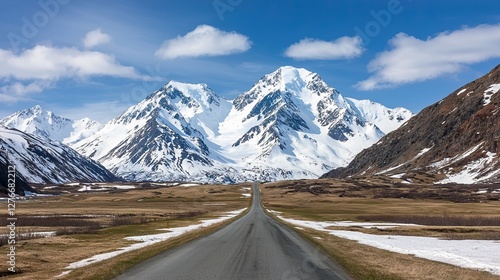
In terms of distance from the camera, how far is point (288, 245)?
3562cm

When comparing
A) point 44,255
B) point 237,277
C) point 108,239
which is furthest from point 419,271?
point 108,239

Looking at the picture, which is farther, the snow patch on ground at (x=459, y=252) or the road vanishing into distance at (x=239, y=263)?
the snow patch on ground at (x=459, y=252)

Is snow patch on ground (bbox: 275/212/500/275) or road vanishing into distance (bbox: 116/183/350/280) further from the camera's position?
snow patch on ground (bbox: 275/212/500/275)

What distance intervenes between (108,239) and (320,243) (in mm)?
19396

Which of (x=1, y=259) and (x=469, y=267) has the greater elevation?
(x=1, y=259)

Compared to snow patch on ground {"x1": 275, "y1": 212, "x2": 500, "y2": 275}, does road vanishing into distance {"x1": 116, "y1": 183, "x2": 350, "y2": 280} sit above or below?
above

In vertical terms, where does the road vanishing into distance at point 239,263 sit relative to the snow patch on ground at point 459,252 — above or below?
above

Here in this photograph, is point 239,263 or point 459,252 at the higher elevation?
point 239,263

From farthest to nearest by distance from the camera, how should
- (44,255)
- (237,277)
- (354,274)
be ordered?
(44,255) < (354,274) < (237,277)

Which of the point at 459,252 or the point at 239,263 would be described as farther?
the point at 459,252

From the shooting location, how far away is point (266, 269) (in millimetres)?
23766

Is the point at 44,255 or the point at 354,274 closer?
the point at 354,274

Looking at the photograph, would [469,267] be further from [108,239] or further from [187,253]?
[108,239]

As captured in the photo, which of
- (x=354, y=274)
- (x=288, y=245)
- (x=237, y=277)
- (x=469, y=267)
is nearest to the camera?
(x=237, y=277)
